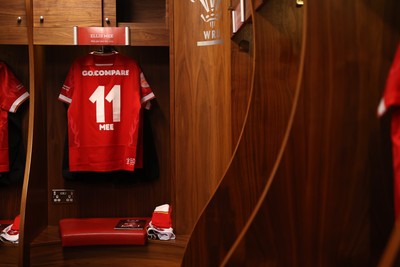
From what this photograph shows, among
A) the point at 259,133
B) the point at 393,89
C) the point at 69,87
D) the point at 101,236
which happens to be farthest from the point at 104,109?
the point at 393,89

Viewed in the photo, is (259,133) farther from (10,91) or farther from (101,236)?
(10,91)

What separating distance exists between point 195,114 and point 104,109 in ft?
2.19

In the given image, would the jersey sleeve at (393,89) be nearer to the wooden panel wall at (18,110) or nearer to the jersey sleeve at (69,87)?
the jersey sleeve at (69,87)

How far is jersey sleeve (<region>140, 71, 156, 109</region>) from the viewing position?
9.07 ft

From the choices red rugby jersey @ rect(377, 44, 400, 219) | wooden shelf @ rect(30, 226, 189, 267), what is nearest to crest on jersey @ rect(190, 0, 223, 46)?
wooden shelf @ rect(30, 226, 189, 267)

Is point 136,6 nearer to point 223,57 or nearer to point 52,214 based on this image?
point 223,57

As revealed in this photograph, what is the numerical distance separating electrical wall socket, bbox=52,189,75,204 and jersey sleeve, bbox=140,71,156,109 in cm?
84

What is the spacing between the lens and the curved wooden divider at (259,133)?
1338 mm

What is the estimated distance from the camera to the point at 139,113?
271cm

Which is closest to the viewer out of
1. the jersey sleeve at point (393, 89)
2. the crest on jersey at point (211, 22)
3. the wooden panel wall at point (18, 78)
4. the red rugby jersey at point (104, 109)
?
the jersey sleeve at point (393, 89)

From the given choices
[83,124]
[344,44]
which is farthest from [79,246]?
[344,44]

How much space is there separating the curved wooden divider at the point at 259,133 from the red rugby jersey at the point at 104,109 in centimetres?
129

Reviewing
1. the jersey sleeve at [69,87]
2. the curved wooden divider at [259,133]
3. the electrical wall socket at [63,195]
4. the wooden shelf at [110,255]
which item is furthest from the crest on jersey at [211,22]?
the electrical wall socket at [63,195]

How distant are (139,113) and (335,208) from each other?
2.06 m
